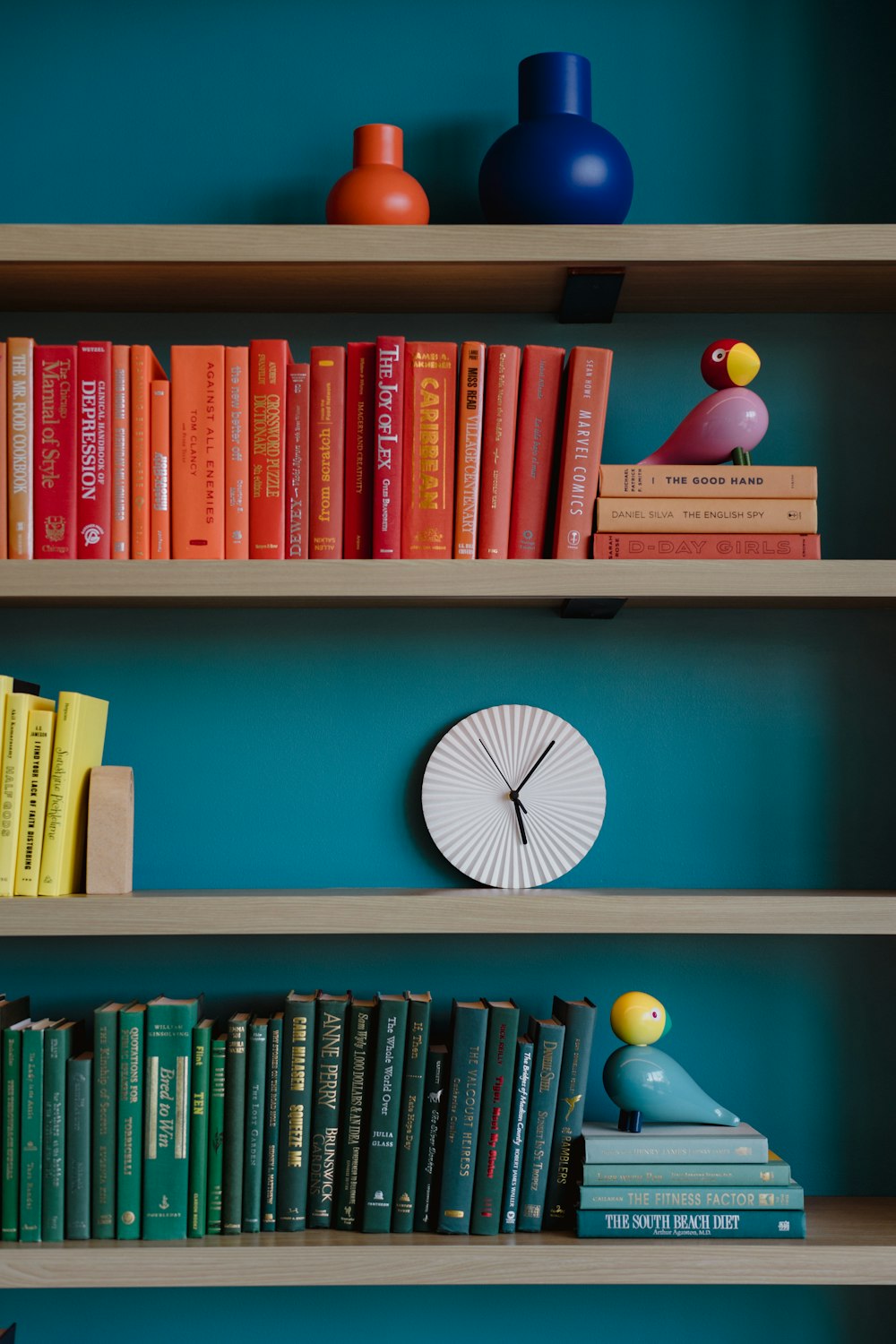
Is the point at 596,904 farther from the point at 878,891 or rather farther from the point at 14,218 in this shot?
the point at 14,218

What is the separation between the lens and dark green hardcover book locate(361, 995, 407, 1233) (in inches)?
53.1

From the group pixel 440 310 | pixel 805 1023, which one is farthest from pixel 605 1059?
pixel 440 310

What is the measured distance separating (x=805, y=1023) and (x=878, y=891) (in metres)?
0.20

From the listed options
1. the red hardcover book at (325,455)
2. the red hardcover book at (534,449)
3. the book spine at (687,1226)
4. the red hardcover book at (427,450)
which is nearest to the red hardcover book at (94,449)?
the red hardcover book at (325,455)

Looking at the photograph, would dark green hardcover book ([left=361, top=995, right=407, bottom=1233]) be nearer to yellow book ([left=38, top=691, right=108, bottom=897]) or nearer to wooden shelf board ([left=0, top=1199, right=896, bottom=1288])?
wooden shelf board ([left=0, top=1199, right=896, bottom=1288])

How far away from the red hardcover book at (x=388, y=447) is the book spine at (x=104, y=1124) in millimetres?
626

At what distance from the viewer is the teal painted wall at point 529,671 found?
1.53 metres

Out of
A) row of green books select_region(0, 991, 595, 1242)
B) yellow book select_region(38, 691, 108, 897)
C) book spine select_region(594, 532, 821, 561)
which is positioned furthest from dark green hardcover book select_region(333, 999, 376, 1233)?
book spine select_region(594, 532, 821, 561)

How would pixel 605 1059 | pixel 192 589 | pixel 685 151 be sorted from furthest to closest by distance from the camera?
pixel 685 151 < pixel 605 1059 < pixel 192 589

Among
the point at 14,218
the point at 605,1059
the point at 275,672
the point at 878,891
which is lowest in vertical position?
the point at 605,1059

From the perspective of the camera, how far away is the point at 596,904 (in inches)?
52.5

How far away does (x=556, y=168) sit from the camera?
1370 millimetres

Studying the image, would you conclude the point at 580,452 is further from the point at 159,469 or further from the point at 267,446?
the point at 159,469

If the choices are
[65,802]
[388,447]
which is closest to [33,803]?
[65,802]
